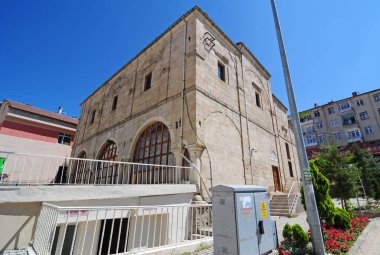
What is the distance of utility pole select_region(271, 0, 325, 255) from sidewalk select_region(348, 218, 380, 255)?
1112mm

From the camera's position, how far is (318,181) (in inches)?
240

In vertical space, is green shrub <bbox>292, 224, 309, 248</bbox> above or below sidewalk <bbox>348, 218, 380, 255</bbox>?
above

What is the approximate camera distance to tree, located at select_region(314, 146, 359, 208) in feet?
32.9

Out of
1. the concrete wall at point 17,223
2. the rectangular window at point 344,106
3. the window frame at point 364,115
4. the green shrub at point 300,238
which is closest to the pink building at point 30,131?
the concrete wall at point 17,223

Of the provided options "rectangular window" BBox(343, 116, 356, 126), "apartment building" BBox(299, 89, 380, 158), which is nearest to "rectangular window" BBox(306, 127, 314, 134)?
"apartment building" BBox(299, 89, 380, 158)

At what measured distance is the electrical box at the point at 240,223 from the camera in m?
3.69

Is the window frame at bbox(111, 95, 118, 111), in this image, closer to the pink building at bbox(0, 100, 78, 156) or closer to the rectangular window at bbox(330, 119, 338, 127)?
the pink building at bbox(0, 100, 78, 156)

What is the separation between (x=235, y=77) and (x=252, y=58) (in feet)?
13.8

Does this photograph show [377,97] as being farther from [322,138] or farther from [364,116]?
[322,138]

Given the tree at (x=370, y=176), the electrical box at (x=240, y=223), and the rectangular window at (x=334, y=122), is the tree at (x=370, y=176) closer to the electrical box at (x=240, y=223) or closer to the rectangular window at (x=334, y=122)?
the electrical box at (x=240, y=223)

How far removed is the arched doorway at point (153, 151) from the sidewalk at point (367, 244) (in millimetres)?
6972

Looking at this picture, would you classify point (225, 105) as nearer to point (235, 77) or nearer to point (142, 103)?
point (235, 77)

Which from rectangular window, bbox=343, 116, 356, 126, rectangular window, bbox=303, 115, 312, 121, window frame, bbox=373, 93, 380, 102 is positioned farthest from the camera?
rectangular window, bbox=303, 115, 312, 121

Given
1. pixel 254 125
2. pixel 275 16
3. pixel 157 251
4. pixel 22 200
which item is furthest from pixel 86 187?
pixel 254 125
